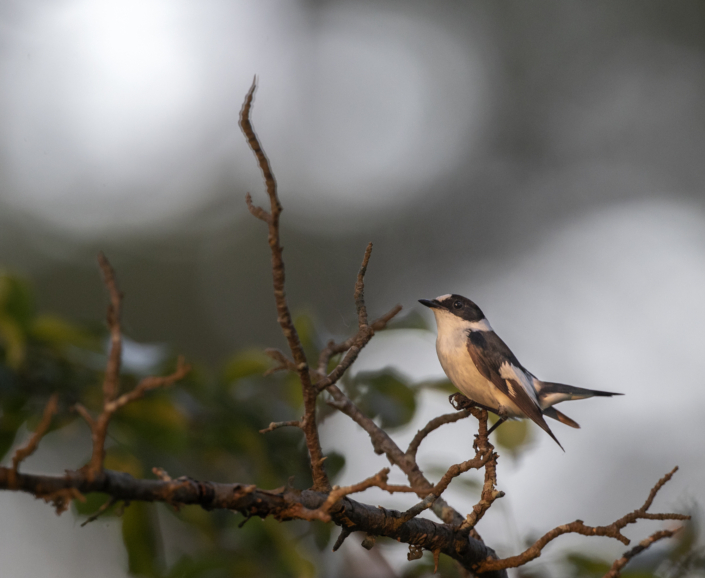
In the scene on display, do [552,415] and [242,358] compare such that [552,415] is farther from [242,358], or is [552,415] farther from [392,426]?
[242,358]

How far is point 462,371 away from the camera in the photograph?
2.09m

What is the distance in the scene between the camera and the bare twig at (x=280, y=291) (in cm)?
70

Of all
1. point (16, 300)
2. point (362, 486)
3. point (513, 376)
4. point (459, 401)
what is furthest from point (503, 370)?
point (16, 300)

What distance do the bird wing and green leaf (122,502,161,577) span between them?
1.24 metres

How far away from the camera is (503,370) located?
215 centimetres

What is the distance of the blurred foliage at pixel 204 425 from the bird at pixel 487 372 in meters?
0.15

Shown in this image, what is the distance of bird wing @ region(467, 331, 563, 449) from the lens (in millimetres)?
1956

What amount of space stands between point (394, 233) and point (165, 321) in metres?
4.36

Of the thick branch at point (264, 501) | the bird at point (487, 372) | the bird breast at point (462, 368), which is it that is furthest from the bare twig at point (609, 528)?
the bird breast at point (462, 368)

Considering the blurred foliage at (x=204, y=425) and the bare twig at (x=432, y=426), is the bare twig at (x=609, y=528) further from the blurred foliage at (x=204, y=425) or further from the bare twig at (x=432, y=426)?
the blurred foliage at (x=204, y=425)

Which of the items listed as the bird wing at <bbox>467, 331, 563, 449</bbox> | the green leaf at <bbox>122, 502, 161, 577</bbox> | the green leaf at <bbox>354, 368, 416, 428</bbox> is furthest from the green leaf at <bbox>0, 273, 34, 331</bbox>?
the bird wing at <bbox>467, 331, 563, 449</bbox>

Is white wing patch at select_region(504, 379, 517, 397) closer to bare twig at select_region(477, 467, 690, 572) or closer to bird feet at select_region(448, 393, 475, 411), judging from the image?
bird feet at select_region(448, 393, 475, 411)

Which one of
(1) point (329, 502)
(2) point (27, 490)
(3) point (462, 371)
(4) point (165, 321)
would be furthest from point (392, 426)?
(4) point (165, 321)

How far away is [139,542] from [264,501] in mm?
1370
